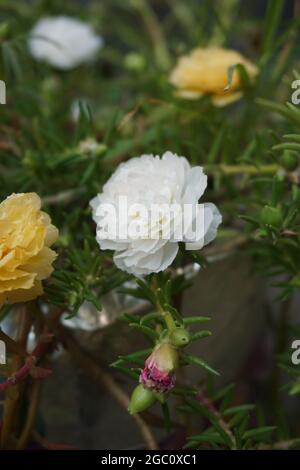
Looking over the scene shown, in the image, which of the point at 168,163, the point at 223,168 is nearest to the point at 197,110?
the point at 223,168

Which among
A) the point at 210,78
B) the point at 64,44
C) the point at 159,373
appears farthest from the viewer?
the point at 64,44

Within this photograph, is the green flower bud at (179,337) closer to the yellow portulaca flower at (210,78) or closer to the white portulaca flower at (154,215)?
the white portulaca flower at (154,215)

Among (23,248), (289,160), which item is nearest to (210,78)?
(289,160)

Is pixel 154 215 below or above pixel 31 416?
above

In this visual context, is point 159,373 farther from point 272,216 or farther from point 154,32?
point 154,32

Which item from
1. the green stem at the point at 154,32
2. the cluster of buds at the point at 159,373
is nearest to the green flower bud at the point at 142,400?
the cluster of buds at the point at 159,373

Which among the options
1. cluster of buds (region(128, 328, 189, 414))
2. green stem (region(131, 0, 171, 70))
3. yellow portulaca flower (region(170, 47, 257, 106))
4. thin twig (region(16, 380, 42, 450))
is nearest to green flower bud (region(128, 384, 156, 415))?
cluster of buds (region(128, 328, 189, 414))

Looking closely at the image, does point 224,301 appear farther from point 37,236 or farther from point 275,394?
point 37,236

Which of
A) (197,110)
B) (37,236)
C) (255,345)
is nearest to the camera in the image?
(37,236)
